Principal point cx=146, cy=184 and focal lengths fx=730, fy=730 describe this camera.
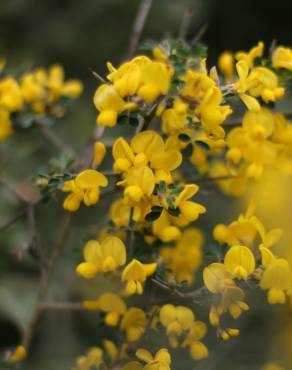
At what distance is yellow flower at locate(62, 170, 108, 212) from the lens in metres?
1.13

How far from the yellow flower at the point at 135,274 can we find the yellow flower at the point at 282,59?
41 centimetres

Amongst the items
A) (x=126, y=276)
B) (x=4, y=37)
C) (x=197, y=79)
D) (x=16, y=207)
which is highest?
(x=197, y=79)

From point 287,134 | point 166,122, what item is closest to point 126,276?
point 166,122

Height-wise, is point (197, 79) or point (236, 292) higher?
point (197, 79)

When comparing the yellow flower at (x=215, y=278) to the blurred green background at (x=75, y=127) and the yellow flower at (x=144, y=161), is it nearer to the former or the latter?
the yellow flower at (x=144, y=161)

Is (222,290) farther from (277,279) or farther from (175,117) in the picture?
(175,117)

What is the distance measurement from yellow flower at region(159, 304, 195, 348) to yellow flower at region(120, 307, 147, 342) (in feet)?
0.14

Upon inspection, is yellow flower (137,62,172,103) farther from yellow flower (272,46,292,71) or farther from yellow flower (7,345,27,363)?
yellow flower (7,345,27,363)

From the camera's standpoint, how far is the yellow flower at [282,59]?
4.06 ft

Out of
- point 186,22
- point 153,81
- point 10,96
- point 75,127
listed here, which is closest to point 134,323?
point 153,81

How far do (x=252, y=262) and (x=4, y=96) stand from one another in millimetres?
634

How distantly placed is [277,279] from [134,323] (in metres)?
0.27

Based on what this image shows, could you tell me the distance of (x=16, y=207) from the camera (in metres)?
2.11

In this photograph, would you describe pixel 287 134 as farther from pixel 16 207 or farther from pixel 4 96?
pixel 16 207
